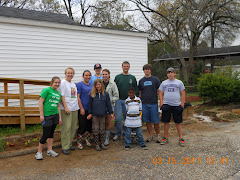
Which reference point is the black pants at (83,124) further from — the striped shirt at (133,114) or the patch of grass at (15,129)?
the patch of grass at (15,129)

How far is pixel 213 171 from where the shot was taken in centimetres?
337

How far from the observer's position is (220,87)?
981 centimetres

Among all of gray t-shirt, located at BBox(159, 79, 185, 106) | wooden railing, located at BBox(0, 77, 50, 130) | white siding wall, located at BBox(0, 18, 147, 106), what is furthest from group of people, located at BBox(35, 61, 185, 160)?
white siding wall, located at BBox(0, 18, 147, 106)

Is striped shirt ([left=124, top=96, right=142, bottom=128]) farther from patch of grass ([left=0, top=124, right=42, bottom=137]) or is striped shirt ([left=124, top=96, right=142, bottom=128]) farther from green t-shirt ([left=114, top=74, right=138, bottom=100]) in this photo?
patch of grass ([left=0, top=124, right=42, bottom=137])

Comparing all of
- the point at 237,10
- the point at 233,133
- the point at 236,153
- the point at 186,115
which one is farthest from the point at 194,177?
the point at 237,10

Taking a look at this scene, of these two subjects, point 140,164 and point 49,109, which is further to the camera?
point 49,109

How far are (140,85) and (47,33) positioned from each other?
4.50 m

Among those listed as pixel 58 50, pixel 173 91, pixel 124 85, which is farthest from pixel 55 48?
pixel 173 91

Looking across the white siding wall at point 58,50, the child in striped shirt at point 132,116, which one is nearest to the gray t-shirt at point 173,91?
the child in striped shirt at point 132,116

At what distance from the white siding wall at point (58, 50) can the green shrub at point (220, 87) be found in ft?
10.5

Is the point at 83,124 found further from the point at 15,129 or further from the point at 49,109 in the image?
the point at 15,129

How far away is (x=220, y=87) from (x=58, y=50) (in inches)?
290

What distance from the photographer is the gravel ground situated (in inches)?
130

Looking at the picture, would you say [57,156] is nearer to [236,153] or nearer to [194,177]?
[194,177]
